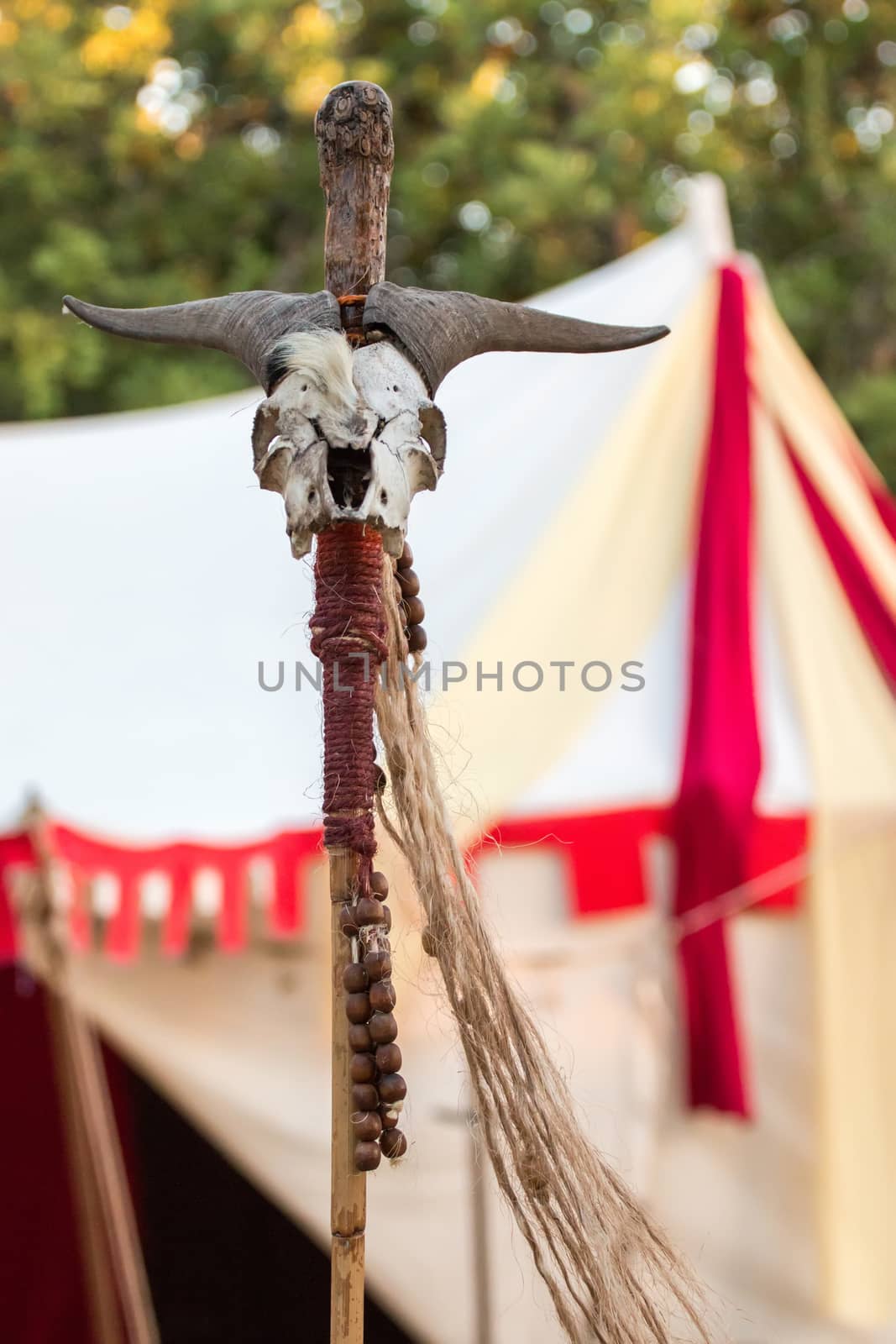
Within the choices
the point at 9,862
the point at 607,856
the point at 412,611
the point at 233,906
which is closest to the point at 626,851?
the point at 607,856

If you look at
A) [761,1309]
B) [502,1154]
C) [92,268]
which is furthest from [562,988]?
[92,268]

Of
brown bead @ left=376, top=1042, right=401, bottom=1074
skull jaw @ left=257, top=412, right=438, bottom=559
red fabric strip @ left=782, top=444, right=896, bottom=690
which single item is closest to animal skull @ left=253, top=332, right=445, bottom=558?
skull jaw @ left=257, top=412, right=438, bottom=559

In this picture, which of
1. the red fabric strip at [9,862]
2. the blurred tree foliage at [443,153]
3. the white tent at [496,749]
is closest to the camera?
the red fabric strip at [9,862]

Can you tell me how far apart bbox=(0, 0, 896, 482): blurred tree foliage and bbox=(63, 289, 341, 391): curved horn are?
4.17 metres

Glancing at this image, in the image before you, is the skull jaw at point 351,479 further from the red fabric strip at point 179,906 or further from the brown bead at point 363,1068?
the red fabric strip at point 179,906

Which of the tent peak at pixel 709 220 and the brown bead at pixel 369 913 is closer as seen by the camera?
the brown bead at pixel 369 913

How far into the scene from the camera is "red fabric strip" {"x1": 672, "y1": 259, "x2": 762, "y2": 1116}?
1.70 meters

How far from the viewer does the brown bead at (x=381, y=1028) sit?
0.57 m

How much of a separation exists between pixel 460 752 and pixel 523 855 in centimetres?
40

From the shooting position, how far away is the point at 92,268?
15.2 feet

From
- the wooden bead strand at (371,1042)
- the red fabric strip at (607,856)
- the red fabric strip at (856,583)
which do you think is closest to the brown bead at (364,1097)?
the wooden bead strand at (371,1042)

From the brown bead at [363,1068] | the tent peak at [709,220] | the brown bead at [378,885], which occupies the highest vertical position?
the tent peak at [709,220]

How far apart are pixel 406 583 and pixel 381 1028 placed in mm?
220

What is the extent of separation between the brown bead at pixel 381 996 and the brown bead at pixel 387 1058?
16mm
